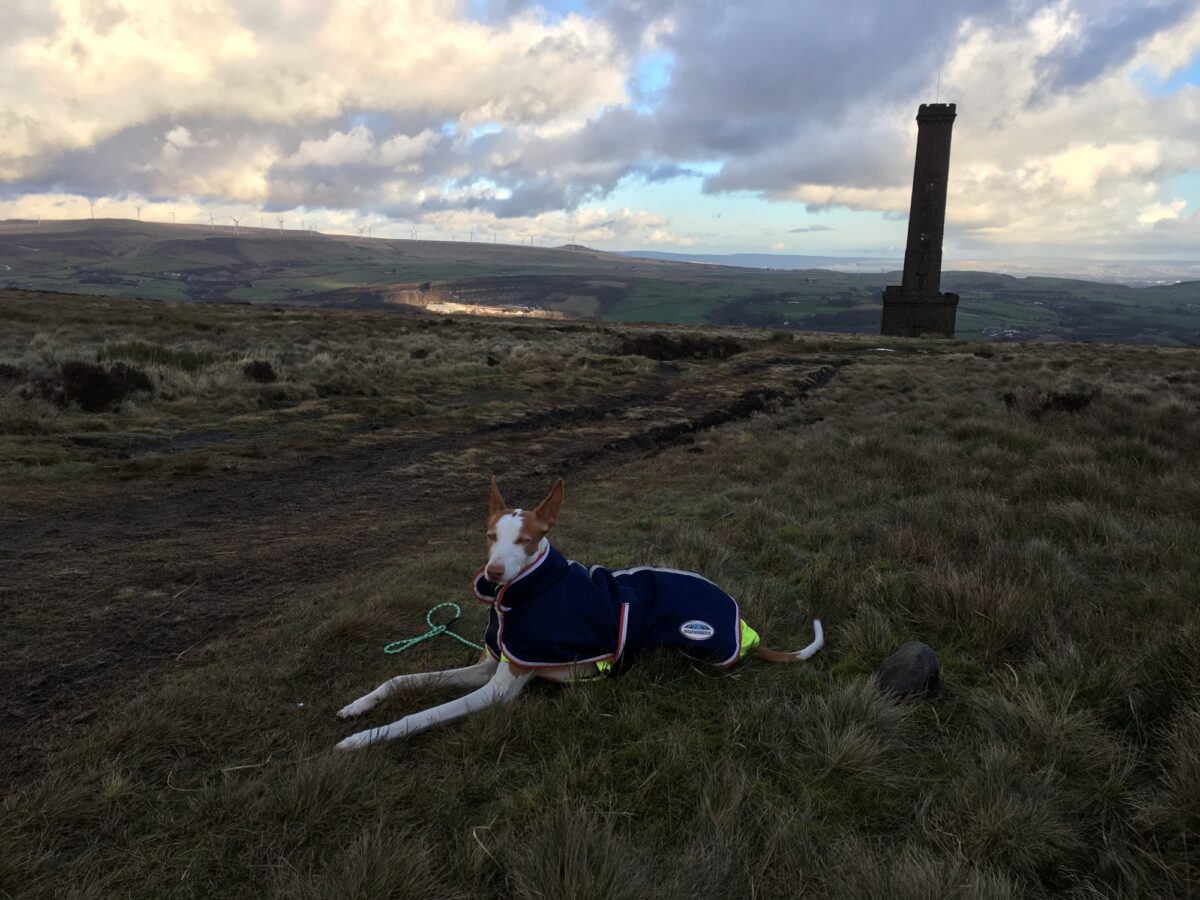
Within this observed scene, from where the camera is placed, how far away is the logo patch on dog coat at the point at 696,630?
393 cm

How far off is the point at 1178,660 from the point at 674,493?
6143 mm

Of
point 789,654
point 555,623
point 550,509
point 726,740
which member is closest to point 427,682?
point 555,623

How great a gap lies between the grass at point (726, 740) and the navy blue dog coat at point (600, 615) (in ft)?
0.67

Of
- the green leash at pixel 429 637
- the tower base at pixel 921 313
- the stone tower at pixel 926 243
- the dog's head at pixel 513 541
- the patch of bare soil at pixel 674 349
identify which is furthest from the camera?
the tower base at pixel 921 313

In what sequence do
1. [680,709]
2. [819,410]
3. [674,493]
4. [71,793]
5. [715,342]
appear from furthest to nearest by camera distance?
[715,342], [819,410], [674,493], [680,709], [71,793]

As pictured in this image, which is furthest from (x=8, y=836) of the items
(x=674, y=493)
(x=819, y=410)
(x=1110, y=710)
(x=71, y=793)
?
(x=819, y=410)

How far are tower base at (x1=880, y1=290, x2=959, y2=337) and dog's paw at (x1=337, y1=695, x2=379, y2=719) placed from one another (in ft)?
173

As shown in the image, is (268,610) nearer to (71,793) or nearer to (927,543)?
(71,793)

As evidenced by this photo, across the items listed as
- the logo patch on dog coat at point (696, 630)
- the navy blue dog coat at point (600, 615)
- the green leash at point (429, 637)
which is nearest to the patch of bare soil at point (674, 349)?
the green leash at point (429, 637)

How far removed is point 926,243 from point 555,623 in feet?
172

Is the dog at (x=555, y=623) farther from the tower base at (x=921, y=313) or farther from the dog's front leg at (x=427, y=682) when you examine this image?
the tower base at (x=921, y=313)

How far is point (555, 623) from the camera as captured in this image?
142 inches

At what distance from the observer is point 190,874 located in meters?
2.51

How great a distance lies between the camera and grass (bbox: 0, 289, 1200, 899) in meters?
2.47
